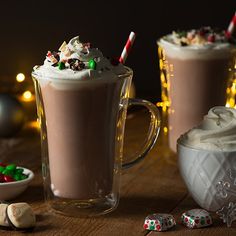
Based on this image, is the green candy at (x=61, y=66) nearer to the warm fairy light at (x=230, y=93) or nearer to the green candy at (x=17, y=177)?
the green candy at (x=17, y=177)

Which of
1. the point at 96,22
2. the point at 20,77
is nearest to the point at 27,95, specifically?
the point at 20,77

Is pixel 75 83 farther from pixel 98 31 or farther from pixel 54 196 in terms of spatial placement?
pixel 98 31

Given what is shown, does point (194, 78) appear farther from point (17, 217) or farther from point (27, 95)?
point (27, 95)

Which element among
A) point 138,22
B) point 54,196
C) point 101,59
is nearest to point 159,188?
point 54,196

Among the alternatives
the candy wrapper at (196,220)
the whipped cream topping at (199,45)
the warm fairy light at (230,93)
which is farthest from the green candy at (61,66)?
the warm fairy light at (230,93)

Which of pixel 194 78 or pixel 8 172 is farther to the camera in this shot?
pixel 194 78

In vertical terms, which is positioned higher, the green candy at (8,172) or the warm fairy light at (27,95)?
the green candy at (8,172)

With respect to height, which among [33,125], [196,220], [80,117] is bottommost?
[33,125]
